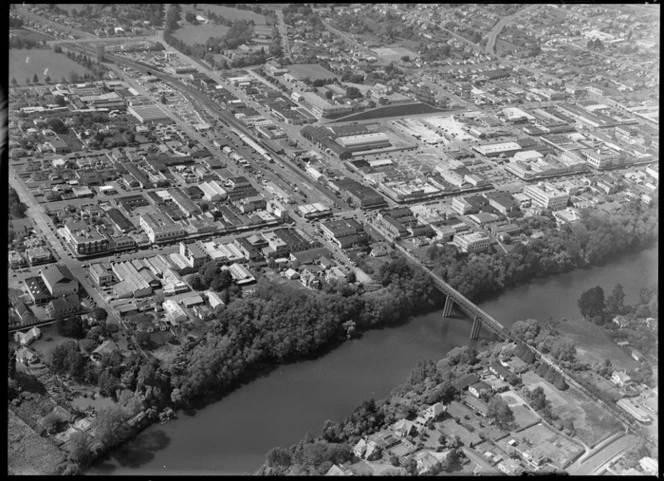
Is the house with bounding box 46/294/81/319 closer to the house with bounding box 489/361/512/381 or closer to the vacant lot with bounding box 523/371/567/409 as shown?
the house with bounding box 489/361/512/381

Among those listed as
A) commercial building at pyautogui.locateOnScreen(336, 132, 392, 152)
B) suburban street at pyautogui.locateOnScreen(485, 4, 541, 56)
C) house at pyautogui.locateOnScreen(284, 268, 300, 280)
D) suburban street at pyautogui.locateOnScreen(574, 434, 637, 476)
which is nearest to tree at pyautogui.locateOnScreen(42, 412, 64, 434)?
house at pyautogui.locateOnScreen(284, 268, 300, 280)

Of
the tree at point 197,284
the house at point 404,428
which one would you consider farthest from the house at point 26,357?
the house at point 404,428

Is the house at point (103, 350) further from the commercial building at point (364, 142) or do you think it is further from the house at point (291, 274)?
the commercial building at point (364, 142)

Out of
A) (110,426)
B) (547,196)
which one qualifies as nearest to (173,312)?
(110,426)

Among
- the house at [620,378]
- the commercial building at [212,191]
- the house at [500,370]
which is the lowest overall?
the house at [500,370]

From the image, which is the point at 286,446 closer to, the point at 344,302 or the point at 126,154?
the point at 344,302
